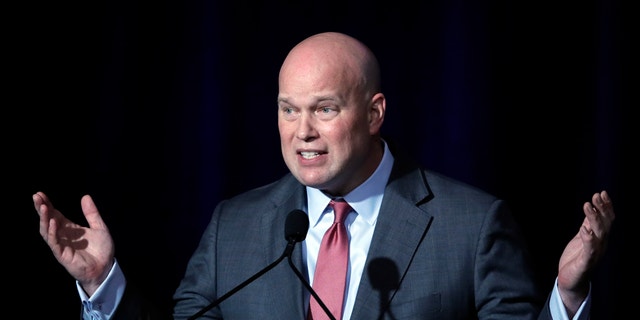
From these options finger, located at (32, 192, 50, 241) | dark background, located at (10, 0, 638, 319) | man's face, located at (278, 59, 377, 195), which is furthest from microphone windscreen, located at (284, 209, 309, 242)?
dark background, located at (10, 0, 638, 319)

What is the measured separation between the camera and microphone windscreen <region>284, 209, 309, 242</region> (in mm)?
2158

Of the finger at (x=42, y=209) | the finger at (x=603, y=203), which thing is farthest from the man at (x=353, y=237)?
the finger at (x=603, y=203)

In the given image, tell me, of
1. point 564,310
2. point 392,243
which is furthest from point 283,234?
point 564,310

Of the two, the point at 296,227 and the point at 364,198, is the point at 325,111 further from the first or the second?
the point at 296,227

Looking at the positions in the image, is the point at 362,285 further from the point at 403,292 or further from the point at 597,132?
the point at 597,132

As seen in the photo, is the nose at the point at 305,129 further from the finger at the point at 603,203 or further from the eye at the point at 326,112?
the finger at the point at 603,203

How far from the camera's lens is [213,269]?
266 cm

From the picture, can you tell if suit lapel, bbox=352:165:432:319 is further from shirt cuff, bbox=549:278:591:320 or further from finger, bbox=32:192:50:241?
finger, bbox=32:192:50:241

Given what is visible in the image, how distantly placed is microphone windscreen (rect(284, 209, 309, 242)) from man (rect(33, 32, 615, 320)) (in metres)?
0.30

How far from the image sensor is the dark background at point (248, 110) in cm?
300

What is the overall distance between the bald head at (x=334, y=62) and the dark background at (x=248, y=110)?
0.61 meters

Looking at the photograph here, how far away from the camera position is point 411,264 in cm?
248

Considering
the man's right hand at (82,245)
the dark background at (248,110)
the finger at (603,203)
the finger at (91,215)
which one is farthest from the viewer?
the dark background at (248,110)

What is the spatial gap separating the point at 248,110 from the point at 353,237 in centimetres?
84
